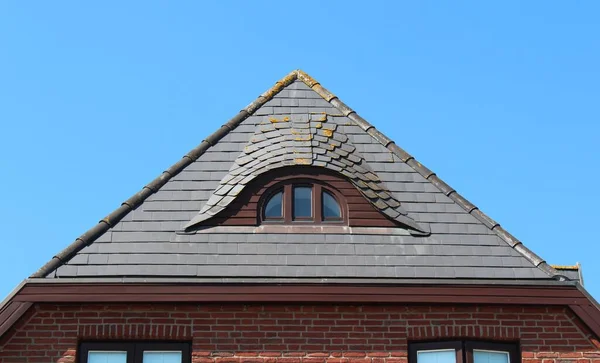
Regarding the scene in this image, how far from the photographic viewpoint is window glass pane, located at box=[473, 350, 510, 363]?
13156mm

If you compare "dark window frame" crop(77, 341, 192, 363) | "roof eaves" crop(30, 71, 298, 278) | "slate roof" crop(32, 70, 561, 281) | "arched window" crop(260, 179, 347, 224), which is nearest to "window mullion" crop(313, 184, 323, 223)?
"arched window" crop(260, 179, 347, 224)

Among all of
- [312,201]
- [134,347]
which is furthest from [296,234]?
[134,347]

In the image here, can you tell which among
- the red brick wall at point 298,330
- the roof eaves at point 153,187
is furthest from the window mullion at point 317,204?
the roof eaves at point 153,187

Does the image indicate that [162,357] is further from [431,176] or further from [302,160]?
[431,176]

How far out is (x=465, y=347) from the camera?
13125 mm

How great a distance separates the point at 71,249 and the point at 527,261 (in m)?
5.84

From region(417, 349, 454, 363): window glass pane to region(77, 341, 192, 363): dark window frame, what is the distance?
112 inches

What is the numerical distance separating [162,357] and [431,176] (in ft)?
15.0

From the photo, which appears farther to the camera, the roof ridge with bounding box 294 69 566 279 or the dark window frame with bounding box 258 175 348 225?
the dark window frame with bounding box 258 175 348 225

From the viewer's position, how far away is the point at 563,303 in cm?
1321

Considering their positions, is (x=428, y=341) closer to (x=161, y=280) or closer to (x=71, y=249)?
(x=161, y=280)

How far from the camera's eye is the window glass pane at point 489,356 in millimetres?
13156

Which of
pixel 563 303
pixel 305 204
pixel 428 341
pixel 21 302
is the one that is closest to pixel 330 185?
pixel 305 204

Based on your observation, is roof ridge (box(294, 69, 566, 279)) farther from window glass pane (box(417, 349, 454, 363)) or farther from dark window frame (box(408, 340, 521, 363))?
window glass pane (box(417, 349, 454, 363))
